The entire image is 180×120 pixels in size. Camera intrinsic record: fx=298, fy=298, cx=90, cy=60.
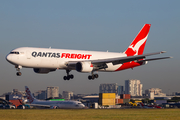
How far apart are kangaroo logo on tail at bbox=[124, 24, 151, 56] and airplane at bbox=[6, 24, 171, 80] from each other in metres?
2.36

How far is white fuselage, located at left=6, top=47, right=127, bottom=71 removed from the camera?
5159 cm

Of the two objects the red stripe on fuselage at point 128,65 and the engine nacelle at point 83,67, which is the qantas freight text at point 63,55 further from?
the red stripe on fuselage at point 128,65

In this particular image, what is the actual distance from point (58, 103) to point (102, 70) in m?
32.5

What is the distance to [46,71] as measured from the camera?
59.3m

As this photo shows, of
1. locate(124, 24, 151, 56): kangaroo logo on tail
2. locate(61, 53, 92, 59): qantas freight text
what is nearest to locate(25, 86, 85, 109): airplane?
locate(124, 24, 151, 56): kangaroo logo on tail

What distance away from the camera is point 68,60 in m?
56.3

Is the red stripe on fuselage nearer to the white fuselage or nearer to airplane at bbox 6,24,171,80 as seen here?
airplane at bbox 6,24,171,80

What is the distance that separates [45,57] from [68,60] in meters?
4.84

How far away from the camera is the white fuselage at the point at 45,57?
51594 millimetres
